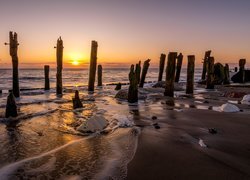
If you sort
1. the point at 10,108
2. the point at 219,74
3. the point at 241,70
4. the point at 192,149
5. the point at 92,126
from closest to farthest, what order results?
the point at 192,149, the point at 92,126, the point at 10,108, the point at 219,74, the point at 241,70

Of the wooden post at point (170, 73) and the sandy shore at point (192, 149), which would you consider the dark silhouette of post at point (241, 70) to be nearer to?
the wooden post at point (170, 73)

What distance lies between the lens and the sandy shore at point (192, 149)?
442 centimetres

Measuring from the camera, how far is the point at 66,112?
1110 cm

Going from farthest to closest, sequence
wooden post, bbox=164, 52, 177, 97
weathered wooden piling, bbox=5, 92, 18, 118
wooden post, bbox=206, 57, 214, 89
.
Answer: wooden post, bbox=206, 57, 214, 89 → wooden post, bbox=164, 52, 177, 97 → weathered wooden piling, bbox=5, 92, 18, 118

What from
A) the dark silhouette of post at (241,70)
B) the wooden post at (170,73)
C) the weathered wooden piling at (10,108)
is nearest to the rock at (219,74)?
the dark silhouette of post at (241,70)

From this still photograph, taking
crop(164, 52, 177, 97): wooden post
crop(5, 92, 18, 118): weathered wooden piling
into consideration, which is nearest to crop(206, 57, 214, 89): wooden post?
crop(164, 52, 177, 97): wooden post

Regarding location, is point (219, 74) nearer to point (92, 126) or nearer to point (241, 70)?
point (241, 70)

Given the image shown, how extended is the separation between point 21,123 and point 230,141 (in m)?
6.47

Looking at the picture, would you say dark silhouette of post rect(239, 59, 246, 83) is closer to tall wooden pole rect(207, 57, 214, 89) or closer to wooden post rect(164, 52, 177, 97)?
tall wooden pole rect(207, 57, 214, 89)

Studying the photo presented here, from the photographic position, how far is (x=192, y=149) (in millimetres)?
5629

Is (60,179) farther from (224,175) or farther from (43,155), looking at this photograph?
(224,175)

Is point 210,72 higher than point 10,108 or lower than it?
higher

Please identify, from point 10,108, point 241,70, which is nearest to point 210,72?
point 241,70

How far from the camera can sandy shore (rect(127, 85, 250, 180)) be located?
4.42 m
